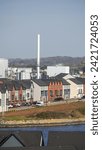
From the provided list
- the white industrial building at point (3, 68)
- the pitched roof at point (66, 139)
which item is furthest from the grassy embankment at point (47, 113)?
the pitched roof at point (66, 139)

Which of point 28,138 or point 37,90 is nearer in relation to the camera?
point 28,138

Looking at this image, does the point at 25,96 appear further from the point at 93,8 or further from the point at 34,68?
the point at 93,8

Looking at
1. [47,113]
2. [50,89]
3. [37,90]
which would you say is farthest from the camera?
[50,89]

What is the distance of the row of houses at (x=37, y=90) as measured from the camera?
792 centimetres

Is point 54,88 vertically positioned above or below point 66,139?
above

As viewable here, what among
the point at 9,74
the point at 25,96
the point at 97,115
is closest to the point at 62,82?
the point at 25,96

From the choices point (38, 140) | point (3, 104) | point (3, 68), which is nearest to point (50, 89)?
point (3, 104)

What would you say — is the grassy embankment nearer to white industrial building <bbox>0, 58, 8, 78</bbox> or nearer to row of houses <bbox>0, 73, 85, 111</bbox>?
row of houses <bbox>0, 73, 85, 111</bbox>

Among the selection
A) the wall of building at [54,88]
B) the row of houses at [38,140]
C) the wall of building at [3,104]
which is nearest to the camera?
the row of houses at [38,140]

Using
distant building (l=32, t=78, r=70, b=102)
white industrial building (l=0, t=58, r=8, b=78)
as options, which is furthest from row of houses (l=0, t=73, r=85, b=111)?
white industrial building (l=0, t=58, r=8, b=78)

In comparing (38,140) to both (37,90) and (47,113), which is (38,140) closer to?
(47,113)

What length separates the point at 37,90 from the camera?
859cm

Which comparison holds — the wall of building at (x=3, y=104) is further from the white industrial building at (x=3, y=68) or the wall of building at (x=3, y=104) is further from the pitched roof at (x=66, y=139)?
the pitched roof at (x=66, y=139)

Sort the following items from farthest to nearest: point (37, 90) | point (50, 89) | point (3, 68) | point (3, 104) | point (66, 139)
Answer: point (3, 68), point (50, 89), point (37, 90), point (3, 104), point (66, 139)
